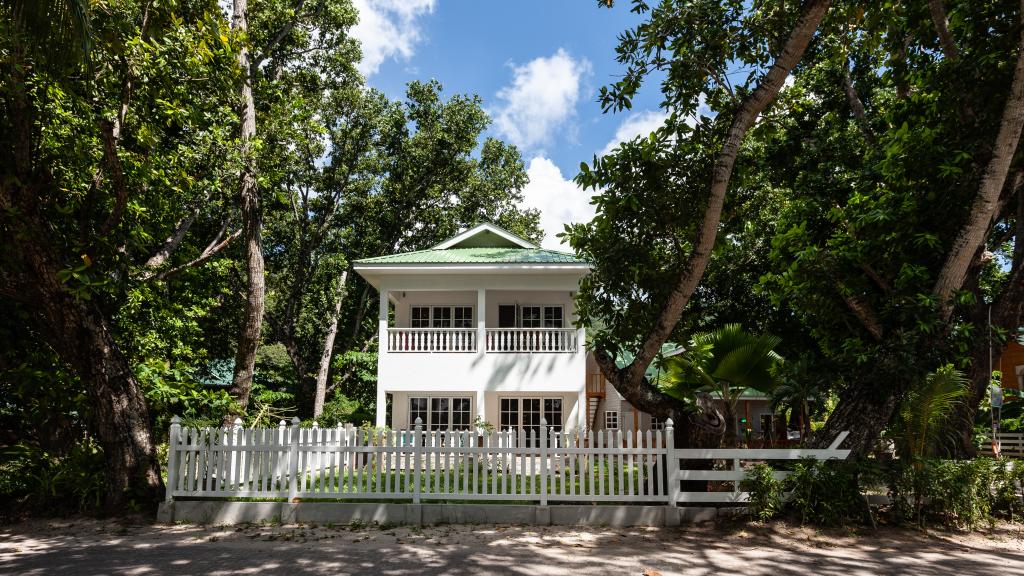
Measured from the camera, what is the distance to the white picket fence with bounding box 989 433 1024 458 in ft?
51.6

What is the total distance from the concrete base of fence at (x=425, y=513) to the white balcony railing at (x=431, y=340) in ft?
27.3

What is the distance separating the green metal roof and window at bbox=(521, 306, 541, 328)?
168 cm

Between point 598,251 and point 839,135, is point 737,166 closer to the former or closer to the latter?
point 598,251

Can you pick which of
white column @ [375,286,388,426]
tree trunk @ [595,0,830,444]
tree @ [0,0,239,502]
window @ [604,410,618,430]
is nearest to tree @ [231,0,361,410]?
tree @ [0,0,239,502]

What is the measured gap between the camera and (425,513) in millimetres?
8062

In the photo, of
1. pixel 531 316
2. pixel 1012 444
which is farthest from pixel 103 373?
pixel 1012 444

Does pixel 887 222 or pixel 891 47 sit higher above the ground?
pixel 891 47

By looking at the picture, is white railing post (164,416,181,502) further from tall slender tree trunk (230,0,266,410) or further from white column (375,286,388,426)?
white column (375,286,388,426)

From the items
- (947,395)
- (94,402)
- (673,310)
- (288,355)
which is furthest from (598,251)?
(288,355)

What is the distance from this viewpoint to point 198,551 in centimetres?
668

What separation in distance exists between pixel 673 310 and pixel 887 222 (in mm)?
3842

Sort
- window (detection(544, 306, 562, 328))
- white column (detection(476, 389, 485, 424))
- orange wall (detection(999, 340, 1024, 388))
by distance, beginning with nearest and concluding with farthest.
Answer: white column (detection(476, 389, 485, 424)) < window (detection(544, 306, 562, 328)) < orange wall (detection(999, 340, 1024, 388))

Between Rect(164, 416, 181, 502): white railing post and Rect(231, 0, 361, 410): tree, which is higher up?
Rect(231, 0, 361, 410): tree

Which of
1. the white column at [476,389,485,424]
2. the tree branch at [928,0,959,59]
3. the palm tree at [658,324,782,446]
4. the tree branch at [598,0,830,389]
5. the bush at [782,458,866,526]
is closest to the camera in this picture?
the tree branch at [598,0,830,389]
